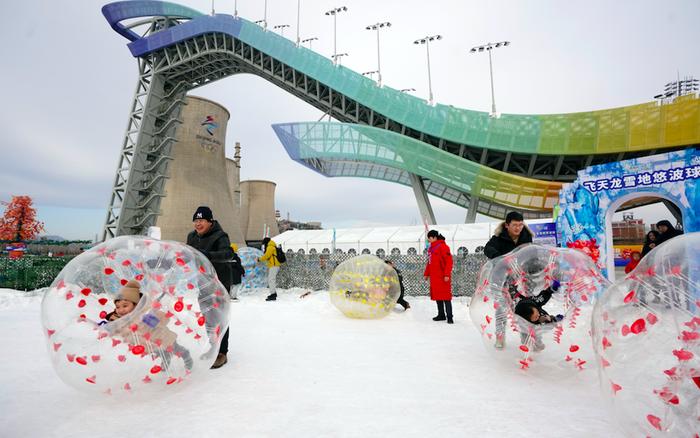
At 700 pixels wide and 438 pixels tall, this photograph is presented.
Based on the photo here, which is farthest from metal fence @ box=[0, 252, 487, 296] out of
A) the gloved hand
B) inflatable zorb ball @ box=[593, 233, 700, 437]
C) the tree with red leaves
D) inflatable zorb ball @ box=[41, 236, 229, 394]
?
the tree with red leaves

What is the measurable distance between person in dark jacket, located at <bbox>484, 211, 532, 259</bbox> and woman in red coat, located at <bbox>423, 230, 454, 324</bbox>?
210 centimetres

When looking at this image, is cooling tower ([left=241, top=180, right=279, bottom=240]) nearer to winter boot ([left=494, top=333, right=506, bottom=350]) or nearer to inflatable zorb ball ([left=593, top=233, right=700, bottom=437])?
winter boot ([left=494, top=333, right=506, bottom=350])

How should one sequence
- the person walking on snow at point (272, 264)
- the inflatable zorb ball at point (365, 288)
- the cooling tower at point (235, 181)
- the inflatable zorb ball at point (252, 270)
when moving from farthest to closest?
the cooling tower at point (235, 181)
the inflatable zorb ball at point (252, 270)
the person walking on snow at point (272, 264)
the inflatable zorb ball at point (365, 288)

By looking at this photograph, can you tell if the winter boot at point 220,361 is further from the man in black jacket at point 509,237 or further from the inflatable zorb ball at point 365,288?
the man in black jacket at point 509,237

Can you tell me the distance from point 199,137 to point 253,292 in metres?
14.9

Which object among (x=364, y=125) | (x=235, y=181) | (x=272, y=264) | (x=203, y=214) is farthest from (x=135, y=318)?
(x=235, y=181)

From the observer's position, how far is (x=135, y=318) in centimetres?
277

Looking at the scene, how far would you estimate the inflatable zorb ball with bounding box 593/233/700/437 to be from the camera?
1.71 m

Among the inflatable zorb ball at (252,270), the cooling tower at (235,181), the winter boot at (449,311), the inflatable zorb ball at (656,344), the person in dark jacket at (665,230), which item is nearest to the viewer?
the inflatable zorb ball at (656,344)

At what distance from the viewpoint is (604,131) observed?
78.3 feet

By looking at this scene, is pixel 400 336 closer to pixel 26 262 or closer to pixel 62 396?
pixel 62 396

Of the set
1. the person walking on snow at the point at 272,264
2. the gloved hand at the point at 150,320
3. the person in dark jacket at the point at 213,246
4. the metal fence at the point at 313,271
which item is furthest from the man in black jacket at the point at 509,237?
the person walking on snow at the point at 272,264

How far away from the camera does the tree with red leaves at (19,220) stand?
1705 inches

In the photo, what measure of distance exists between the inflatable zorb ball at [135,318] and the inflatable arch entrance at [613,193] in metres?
10.8
